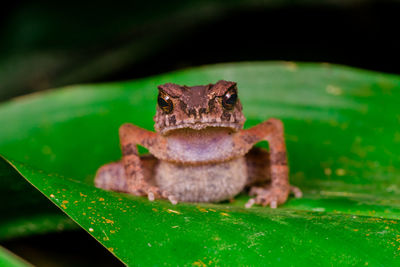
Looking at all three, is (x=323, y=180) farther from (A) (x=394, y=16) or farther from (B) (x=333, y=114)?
(A) (x=394, y=16)

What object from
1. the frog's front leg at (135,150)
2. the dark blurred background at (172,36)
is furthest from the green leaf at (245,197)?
the dark blurred background at (172,36)

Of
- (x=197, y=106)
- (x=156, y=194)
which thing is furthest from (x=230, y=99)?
(x=156, y=194)

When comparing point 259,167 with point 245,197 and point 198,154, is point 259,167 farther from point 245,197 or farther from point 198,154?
point 198,154

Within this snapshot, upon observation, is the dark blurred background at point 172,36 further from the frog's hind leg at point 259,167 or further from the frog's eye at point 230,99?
the frog's eye at point 230,99

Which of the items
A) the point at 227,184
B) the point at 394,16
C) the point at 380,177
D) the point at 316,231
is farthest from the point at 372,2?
the point at 316,231

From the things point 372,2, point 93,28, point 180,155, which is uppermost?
point 372,2

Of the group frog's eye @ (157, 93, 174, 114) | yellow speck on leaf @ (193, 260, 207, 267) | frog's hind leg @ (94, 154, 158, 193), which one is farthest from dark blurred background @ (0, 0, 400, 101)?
yellow speck on leaf @ (193, 260, 207, 267)
